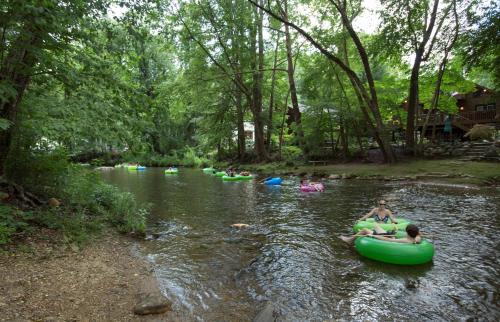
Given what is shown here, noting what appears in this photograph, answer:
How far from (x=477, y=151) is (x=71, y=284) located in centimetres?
2248

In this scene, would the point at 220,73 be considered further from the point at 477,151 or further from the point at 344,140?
the point at 477,151

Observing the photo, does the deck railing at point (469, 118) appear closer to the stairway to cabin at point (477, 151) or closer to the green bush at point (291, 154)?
A: the stairway to cabin at point (477, 151)

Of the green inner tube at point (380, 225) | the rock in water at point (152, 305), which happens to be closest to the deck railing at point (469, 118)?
the green inner tube at point (380, 225)

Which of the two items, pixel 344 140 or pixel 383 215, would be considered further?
pixel 344 140

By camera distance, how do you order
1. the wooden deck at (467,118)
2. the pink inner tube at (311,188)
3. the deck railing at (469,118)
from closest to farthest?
the pink inner tube at (311,188), the wooden deck at (467,118), the deck railing at (469,118)

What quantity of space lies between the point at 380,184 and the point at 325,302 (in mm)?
12645

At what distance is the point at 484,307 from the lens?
14.7 ft

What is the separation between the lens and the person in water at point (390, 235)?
20.4ft

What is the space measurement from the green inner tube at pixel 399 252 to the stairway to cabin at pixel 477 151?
15896 mm

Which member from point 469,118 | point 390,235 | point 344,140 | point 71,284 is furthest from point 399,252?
point 469,118

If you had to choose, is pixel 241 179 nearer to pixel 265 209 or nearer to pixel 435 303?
pixel 265 209

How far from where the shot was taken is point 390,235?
6.72 meters

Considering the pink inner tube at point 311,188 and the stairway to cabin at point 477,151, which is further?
the stairway to cabin at point 477,151

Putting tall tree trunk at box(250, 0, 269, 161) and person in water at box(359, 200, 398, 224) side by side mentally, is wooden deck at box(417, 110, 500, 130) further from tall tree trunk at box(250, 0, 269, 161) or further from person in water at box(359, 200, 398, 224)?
person in water at box(359, 200, 398, 224)
